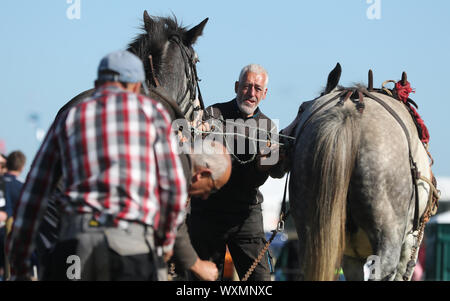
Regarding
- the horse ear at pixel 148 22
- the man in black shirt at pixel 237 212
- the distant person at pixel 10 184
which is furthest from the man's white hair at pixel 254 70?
the distant person at pixel 10 184

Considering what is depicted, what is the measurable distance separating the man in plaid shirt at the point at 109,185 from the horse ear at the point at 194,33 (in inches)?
134

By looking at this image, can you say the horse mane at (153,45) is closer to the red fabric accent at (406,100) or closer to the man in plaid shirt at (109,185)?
the red fabric accent at (406,100)

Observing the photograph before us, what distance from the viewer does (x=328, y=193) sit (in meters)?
5.46

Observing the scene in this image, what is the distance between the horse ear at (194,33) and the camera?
7.36m

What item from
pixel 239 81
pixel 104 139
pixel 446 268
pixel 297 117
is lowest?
pixel 446 268

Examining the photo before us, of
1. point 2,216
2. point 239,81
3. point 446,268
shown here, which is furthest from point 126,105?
point 446,268

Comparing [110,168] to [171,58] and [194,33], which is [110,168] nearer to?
[171,58]

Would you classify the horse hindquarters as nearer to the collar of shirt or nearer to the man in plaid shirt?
the man in plaid shirt

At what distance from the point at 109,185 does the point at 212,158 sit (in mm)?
1266

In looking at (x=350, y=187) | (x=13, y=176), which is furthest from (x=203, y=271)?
(x=13, y=176)

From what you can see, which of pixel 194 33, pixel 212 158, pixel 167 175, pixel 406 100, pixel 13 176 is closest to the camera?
pixel 167 175

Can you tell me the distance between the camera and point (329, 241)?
214 inches

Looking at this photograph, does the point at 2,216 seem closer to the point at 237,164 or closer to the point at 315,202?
the point at 237,164
